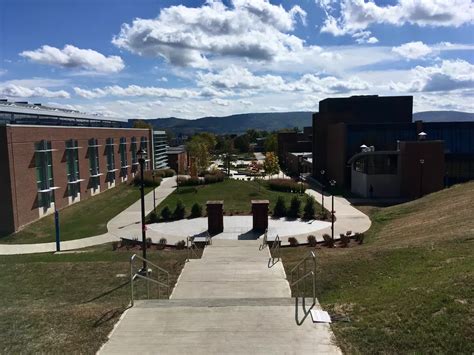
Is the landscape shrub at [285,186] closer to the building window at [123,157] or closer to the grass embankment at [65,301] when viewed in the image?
the building window at [123,157]

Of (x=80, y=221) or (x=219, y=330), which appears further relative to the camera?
(x=80, y=221)

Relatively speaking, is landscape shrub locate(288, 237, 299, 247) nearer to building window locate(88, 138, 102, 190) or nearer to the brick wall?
the brick wall

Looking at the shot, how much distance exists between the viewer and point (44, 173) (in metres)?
33.3

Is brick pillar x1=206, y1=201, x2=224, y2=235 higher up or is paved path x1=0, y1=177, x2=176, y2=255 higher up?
brick pillar x1=206, y1=201, x2=224, y2=235

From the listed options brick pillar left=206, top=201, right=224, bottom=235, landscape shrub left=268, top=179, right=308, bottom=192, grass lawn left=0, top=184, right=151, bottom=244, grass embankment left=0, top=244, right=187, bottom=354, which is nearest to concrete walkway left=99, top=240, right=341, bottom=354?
grass embankment left=0, top=244, right=187, bottom=354

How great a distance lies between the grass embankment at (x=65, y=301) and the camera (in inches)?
280

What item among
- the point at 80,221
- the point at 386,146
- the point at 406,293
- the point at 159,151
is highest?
the point at 386,146

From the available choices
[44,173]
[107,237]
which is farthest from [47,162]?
[107,237]

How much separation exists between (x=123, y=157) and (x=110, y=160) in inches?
203

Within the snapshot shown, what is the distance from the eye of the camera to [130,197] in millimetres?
44500

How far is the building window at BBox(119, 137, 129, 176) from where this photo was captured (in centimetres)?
5531

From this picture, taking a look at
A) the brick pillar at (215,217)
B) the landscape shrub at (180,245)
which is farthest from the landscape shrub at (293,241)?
the landscape shrub at (180,245)

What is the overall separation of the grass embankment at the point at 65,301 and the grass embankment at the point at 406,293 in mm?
4199

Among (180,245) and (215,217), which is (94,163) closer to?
(215,217)
